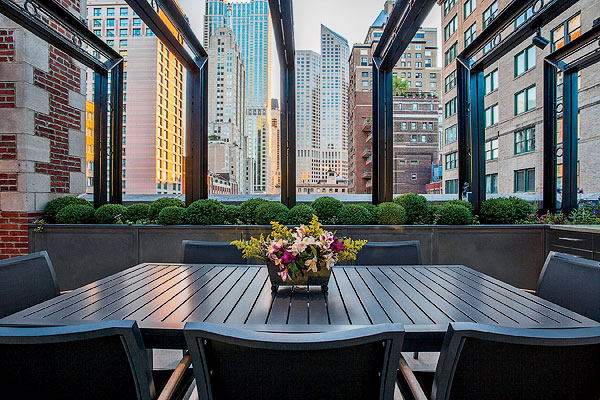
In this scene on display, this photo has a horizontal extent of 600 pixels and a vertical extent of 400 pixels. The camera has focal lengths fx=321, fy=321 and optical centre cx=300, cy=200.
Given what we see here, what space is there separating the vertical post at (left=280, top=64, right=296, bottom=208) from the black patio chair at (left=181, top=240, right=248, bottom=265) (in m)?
2.35

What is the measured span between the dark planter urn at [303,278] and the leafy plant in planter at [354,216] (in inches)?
91.9

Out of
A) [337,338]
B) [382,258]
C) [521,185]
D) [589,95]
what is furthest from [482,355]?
[521,185]

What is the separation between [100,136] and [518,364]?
17.5 feet

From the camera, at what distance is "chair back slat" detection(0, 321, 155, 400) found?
80cm

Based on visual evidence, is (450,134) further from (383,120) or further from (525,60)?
(383,120)

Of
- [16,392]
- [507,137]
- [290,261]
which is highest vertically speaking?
[507,137]

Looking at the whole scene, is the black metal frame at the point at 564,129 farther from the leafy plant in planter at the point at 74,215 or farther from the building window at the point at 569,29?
the building window at the point at 569,29

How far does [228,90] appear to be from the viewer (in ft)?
42.1

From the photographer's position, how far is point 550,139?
469cm

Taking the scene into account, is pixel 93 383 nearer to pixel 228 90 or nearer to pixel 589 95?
pixel 228 90

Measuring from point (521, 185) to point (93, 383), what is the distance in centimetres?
1931

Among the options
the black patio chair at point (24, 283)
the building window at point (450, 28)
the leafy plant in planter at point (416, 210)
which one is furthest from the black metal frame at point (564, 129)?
the building window at point (450, 28)

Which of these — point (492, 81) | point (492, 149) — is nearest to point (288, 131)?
point (492, 81)

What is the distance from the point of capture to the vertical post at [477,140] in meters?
4.78
